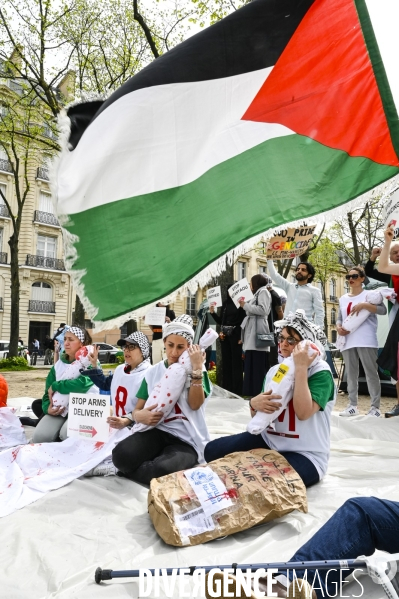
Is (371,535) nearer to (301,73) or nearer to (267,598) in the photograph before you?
(267,598)

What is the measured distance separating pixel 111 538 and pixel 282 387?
1.35 m

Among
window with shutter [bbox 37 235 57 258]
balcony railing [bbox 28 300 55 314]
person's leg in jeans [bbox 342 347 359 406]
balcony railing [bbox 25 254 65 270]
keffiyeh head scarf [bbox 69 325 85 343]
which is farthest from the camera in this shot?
window with shutter [bbox 37 235 57 258]

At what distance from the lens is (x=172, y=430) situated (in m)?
3.83

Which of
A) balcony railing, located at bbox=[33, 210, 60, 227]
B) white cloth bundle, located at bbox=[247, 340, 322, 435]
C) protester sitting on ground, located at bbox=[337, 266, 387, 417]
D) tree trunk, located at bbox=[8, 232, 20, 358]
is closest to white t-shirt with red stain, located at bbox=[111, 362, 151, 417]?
white cloth bundle, located at bbox=[247, 340, 322, 435]

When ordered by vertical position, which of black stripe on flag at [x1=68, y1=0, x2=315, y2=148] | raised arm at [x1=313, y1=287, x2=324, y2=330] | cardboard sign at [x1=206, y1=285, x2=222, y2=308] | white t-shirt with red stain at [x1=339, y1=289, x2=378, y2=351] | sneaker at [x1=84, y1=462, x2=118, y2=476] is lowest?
sneaker at [x1=84, y1=462, x2=118, y2=476]

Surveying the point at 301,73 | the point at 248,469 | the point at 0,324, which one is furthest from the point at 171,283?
the point at 0,324

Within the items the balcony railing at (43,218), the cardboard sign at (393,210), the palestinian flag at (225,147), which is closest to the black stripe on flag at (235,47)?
the palestinian flag at (225,147)

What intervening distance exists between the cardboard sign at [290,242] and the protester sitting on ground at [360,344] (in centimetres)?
108

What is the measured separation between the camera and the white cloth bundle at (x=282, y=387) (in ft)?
10.3

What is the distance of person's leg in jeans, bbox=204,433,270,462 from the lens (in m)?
3.43

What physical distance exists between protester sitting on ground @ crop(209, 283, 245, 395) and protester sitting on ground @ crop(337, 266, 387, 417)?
2.15 m

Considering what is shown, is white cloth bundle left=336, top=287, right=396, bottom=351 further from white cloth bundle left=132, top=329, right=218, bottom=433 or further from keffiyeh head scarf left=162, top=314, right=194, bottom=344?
white cloth bundle left=132, top=329, right=218, bottom=433

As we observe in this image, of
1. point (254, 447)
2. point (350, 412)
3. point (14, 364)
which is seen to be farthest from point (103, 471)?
point (14, 364)

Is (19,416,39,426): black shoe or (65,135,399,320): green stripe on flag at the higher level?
(65,135,399,320): green stripe on flag
